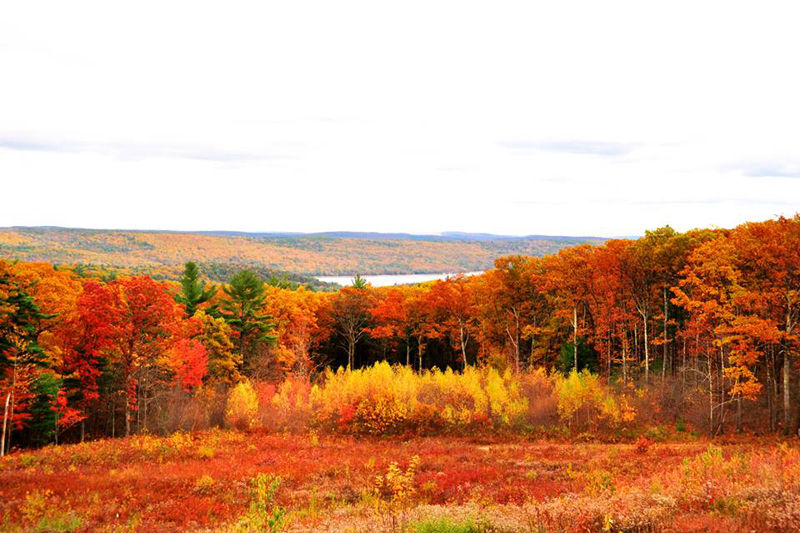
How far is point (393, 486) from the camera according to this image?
16.7 metres

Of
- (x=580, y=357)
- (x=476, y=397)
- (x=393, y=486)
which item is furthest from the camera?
(x=580, y=357)

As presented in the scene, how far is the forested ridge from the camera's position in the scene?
3269 centimetres

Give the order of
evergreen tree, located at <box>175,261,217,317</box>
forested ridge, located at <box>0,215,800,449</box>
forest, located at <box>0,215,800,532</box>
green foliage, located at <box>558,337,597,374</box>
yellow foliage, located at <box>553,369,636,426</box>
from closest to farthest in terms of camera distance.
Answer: forest, located at <box>0,215,800,532</box> < forested ridge, located at <box>0,215,800,449</box> < yellow foliage, located at <box>553,369,636,426</box> < green foliage, located at <box>558,337,597,374</box> < evergreen tree, located at <box>175,261,217,317</box>

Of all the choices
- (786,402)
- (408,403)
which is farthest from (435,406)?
(786,402)

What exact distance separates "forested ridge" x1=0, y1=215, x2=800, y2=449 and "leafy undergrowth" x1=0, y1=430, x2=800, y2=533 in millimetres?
4116

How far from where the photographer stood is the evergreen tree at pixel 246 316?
180 feet

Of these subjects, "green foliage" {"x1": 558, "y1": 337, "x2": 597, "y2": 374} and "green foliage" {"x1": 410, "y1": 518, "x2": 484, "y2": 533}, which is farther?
"green foliage" {"x1": 558, "y1": 337, "x2": 597, "y2": 374}

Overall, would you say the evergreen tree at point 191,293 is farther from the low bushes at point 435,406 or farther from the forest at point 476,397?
the low bushes at point 435,406

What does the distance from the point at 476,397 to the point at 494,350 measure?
18.1 m

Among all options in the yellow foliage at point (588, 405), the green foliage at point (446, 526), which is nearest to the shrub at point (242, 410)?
the yellow foliage at point (588, 405)

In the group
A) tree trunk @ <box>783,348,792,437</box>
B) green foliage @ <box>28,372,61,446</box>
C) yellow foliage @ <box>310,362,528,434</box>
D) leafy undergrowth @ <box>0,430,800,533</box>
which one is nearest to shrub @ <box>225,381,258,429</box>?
leafy undergrowth @ <box>0,430,800,533</box>

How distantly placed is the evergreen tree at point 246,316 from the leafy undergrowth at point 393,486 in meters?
20.9

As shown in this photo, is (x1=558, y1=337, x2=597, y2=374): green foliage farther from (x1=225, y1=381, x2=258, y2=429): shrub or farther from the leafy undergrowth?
(x1=225, y1=381, x2=258, y2=429): shrub

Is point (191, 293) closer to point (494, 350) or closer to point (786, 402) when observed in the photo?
point (494, 350)
